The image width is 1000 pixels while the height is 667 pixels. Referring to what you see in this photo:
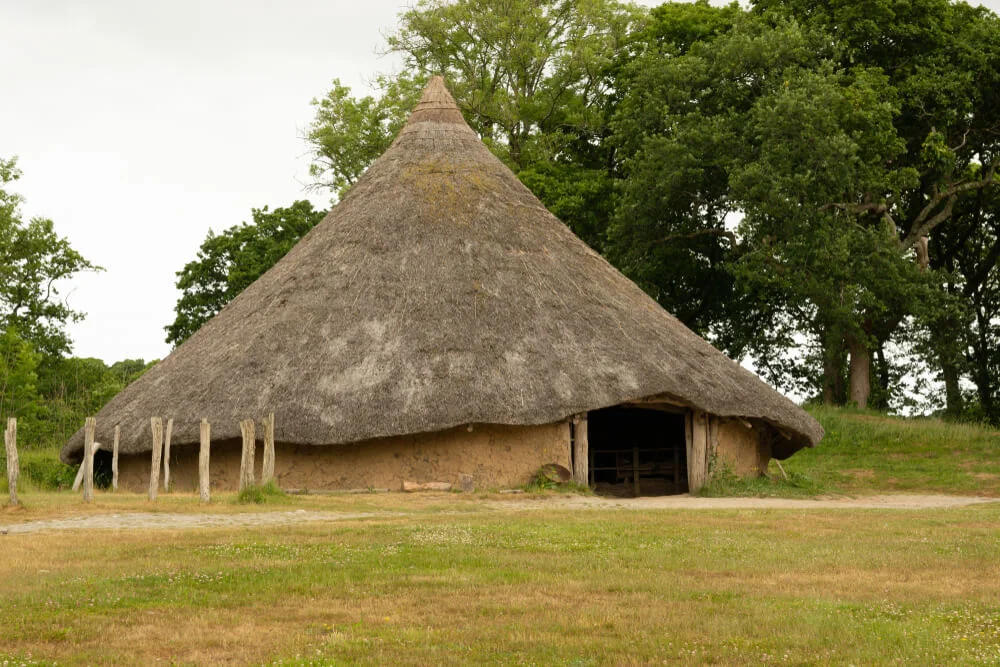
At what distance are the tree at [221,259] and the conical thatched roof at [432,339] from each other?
1305 centimetres

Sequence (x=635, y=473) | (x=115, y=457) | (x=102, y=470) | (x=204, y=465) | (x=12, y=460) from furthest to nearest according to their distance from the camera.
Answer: (x=635, y=473)
(x=102, y=470)
(x=115, y=457)
(x=204, y=465)
(x=12, y=460)

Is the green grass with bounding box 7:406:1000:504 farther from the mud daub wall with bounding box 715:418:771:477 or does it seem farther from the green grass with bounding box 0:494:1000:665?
the green grass with bounding box 0:494:1000:665

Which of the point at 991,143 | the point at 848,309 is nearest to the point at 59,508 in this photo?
the point at 848,309

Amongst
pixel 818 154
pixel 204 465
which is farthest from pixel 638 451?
pixel 204 465

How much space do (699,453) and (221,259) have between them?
21772 millimetres

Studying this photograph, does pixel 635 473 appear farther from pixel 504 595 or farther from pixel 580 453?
pixel 504 595

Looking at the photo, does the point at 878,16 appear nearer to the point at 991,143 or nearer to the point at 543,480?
the point at 991,143

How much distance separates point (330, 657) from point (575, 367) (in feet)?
46.2

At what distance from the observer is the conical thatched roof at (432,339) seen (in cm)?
2105

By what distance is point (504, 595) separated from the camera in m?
10.3

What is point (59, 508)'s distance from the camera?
16.7m

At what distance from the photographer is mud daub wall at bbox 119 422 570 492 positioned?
21.3 meters

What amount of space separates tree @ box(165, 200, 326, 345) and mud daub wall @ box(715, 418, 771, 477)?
1887 centimetres

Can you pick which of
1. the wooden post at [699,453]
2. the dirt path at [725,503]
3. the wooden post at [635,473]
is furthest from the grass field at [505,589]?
the wooden post at [635,473]
